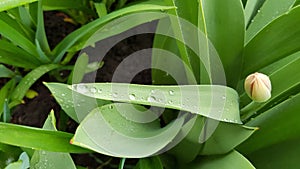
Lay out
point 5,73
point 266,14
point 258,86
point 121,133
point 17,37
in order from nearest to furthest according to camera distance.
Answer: point 258,86, point 121,133, point 266,14, point 17,37, point 5,73

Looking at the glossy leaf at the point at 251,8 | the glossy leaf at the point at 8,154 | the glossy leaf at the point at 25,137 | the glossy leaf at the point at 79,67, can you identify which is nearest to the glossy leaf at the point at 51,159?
the glossy leaf at the point at 25,137

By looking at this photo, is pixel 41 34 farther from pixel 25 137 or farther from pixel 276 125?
pixel 276 125

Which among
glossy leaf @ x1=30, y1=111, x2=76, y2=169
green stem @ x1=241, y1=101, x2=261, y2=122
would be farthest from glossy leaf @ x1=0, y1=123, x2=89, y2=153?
green stem @ x1=241, y1=101, x2=261, y2=122

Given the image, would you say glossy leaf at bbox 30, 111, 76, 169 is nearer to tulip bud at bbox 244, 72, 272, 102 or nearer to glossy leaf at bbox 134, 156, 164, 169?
glossy leaf at bbox 134, 156, 164, 169

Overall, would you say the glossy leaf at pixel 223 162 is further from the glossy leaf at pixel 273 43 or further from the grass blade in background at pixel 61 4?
the grass blade in background at pixel 61 4

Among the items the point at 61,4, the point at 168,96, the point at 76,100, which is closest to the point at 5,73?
the point at 61,4

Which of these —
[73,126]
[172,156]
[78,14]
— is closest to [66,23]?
[78,14]

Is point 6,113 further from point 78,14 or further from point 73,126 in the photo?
point 78,14
